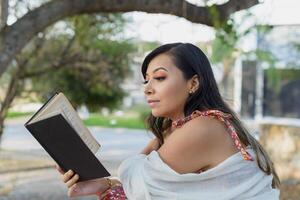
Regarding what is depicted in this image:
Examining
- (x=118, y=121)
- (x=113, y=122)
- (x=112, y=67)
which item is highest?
(x=112, y=67)

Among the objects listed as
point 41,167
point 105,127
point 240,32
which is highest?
point 240,32

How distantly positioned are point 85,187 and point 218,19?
2.56 metres

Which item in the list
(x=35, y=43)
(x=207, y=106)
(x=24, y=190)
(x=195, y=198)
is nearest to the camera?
(x=195, y=198)

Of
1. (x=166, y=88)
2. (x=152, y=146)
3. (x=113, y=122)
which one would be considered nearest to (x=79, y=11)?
(x=152, y=146)

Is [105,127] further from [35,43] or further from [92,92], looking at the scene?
[35,43]

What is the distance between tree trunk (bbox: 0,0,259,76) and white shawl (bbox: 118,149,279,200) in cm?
261

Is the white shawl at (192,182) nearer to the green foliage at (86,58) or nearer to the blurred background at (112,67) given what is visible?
the blurred background at (112,67)

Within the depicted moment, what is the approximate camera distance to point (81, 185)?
2330 millimetres

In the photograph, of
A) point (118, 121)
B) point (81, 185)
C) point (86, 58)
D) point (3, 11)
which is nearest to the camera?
point (81, 185)

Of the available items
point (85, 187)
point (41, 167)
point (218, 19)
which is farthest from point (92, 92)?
point (85, 187)

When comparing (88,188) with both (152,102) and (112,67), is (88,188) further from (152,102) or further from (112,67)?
(112,67)

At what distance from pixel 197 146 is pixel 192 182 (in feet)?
0.43

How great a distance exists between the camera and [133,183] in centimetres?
211

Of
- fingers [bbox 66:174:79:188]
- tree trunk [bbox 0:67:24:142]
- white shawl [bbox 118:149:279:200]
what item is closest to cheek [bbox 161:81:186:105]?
white shawl [bbox 118:149:279:200]
